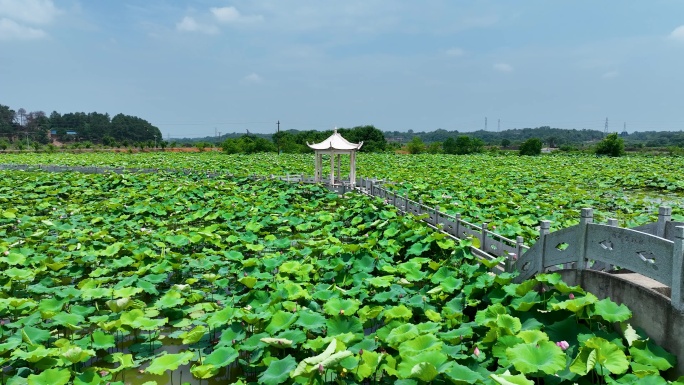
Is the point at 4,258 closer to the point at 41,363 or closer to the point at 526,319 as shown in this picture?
the point at 41,363

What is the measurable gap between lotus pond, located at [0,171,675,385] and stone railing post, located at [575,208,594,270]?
38 cm

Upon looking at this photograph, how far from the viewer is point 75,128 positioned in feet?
306

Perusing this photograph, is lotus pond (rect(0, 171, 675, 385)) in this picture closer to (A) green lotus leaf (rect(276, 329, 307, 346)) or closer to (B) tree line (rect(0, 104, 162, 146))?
(A) green lotus leaf (rect(276, 329, 307, 346))

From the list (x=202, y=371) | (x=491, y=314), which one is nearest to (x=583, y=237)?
(x=491, y=314)

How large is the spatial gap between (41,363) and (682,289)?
539 centimetres

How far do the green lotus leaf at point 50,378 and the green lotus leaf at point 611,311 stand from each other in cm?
443

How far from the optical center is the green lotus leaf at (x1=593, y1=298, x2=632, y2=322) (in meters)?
3.60

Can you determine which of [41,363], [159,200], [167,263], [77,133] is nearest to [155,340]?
[41,363]

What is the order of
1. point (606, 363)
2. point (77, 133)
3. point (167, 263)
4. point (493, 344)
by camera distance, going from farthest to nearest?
point (77, 133), point (167, 263), point (493, 344), point (606, 363)

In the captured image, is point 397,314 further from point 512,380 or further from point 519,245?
point 519,245

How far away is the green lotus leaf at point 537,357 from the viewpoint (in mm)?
3131

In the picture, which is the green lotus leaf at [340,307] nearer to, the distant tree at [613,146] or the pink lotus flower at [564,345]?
the pink lotus flower at [564,345]

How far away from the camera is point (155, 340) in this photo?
498 cm

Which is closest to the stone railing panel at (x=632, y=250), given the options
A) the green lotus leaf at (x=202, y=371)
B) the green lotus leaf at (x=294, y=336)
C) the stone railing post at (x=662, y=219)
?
the stone railing post at (x=662, y=219)
